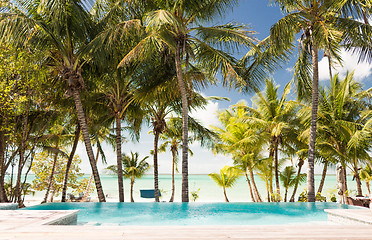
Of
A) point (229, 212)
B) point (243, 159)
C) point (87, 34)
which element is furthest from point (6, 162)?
point (243, 159)

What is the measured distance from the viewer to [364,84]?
1167 cm

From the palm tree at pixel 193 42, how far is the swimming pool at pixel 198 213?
0.94m

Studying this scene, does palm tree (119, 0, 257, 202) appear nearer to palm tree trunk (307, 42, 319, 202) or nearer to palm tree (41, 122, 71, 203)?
palm tree trunk (307, 42, 319, 202)

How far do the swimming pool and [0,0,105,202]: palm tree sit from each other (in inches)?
56.7

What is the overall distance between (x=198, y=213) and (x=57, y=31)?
541 cm

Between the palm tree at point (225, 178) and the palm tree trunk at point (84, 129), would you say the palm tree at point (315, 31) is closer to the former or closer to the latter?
the palm tree trunk at point (84, 129)

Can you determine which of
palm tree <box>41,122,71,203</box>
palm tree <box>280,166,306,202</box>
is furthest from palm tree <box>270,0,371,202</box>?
palm tree <box>41,122,71,203</box>

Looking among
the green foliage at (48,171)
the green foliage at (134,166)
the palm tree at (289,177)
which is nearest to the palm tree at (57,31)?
the green foliage at (48,171)

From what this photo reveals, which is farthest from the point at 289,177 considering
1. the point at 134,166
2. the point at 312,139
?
the point at 134,166

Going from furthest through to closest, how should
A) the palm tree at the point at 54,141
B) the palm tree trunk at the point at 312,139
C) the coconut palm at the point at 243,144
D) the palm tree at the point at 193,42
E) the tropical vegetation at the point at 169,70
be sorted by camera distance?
the coconut palm at the point at 243,144, the palm tree at the point at 54,141, the palm tree trunk at the point at 312,139, the palm tree at the point at 193,42, the tropical vegetation at the point at 169,70

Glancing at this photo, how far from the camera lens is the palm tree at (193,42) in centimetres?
698

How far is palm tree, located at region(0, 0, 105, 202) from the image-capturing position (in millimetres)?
6312

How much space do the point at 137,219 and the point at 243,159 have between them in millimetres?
6754

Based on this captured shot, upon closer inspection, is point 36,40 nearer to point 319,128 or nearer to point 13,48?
point 13,48
